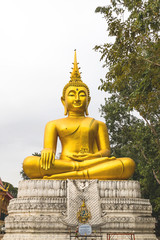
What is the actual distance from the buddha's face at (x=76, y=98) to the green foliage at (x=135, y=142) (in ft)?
15.1

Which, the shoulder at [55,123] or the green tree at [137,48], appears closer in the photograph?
the green tree at [137,48]

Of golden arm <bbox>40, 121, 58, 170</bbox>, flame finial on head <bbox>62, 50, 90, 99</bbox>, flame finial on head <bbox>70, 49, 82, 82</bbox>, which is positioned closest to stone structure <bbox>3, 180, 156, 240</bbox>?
golden arm <bbox>40, 121, 58, 170</bbox>

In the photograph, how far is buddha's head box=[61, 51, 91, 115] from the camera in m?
10.6

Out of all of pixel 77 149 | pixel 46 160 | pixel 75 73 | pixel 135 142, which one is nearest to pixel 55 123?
pixel 77 149

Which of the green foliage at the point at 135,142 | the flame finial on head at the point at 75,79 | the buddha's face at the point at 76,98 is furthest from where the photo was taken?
the green foliage at the point at 135,142

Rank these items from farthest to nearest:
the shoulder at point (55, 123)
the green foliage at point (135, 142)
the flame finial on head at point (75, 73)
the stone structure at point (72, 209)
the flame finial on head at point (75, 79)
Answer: the green foliage at point (135, 142), the flame finial on head at point (75, 73), the flame finial on head at point (75, 79), the shoulder at point (55, 123), the stone structure at point (72, 209)

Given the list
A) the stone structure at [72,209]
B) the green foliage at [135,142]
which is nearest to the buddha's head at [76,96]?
the stone structure at [72,209]

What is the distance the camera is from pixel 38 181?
842 cm

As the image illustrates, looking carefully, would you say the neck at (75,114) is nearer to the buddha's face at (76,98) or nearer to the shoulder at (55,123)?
the buddha's face at (76,98)

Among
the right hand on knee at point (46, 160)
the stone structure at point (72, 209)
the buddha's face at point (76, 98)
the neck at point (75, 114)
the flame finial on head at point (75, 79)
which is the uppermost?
the flame finial on head at point (75, 79)

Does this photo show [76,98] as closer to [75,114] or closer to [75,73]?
[75,114]

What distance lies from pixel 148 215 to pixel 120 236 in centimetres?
116

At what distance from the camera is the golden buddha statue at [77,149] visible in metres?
8.85

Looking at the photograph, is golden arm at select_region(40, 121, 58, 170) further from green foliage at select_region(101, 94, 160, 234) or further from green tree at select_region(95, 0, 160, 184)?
green foliage at select_region(101, 94, 160, 234)
